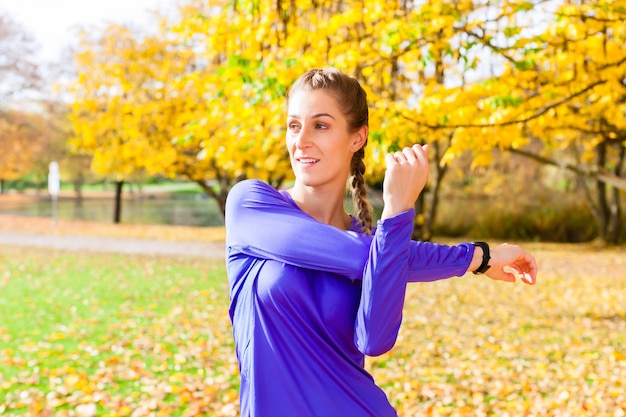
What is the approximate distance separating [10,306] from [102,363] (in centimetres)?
404

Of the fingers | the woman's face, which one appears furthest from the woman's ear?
the fingers

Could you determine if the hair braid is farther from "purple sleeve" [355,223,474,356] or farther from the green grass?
the green grass

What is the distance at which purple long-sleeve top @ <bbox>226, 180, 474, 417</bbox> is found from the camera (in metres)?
Result: 1.53

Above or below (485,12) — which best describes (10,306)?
below

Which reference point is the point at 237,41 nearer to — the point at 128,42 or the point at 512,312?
the point at 512,312

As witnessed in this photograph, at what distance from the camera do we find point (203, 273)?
44.5 ft

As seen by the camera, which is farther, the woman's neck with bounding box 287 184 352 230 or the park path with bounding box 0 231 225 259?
the park path with bounding box 0 231 225 259

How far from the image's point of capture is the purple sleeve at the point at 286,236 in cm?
151

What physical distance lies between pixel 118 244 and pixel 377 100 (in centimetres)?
1468

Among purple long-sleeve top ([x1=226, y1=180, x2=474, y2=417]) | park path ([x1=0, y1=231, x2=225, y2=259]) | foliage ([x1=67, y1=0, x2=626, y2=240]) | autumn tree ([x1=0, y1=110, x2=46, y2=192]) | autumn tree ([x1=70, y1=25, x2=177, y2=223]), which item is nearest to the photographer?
purple long-sleeve top ([x1=226, y1=180, x2=474, y2=417])

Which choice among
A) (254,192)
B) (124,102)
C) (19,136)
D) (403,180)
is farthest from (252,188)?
(19,136)

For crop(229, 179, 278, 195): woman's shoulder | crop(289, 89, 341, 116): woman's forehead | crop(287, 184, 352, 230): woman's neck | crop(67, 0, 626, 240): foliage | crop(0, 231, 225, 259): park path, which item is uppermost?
crop(67, 0, 626, 240): foliage

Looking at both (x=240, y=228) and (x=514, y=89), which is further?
(x=514, y=89)

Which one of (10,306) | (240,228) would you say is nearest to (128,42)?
(10,306)
